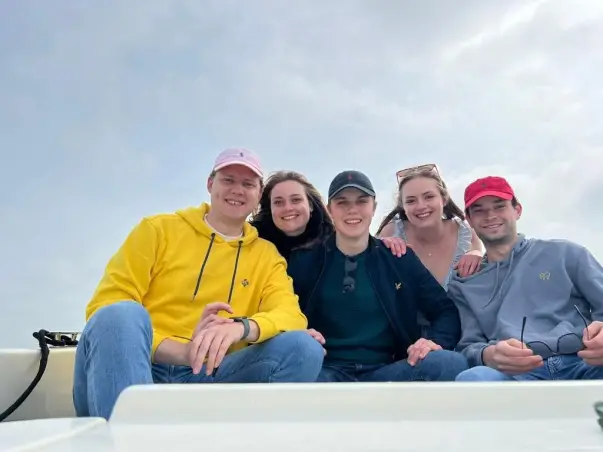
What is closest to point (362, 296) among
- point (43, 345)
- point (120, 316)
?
point (120, 316)

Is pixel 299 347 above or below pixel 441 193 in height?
below

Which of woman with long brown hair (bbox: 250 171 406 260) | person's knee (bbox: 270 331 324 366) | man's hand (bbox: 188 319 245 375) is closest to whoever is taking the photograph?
man's hand (bbox: 188 319 245 375)

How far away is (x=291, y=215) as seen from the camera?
3.00 metres

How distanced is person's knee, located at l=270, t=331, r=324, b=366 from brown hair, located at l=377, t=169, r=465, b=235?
142cm

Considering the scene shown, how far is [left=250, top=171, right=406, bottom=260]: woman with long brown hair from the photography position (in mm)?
2998

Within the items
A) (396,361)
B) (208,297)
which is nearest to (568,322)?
(396,361)

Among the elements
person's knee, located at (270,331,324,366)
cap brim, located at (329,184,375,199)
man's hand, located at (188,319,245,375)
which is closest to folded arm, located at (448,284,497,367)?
cap brim, located at (329,184,375,199)

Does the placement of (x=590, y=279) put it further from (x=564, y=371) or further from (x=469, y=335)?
(x=469, y=335)

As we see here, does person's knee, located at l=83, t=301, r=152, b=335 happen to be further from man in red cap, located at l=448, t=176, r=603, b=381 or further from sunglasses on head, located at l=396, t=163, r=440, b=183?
sunglasses on head, located at l=396, t=163, r=440, b=183

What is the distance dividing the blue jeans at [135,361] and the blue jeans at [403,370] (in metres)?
0.43

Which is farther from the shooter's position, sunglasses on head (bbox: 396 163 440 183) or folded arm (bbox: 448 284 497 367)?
sunglasses on head (bbox: 396 163 440 183)

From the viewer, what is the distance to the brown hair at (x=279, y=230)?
119 inches

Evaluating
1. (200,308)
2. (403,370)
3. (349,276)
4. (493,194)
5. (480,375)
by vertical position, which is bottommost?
(403,370)

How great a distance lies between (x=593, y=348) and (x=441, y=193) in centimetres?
129
